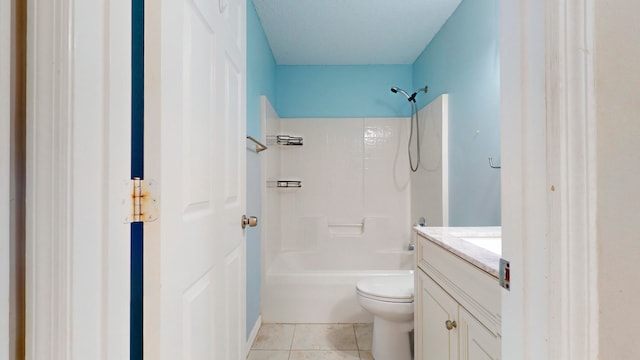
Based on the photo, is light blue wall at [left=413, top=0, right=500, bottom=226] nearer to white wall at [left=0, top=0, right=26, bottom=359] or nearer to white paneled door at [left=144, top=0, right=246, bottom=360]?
white paneled door at [left=144, top=0, right=246, bottom=360]

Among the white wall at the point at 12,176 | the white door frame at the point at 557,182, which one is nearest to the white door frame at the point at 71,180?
the white wall at the point at 12,176

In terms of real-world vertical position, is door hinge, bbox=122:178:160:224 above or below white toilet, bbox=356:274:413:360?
above

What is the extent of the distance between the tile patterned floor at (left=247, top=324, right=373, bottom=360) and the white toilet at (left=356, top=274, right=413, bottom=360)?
18 centimetres

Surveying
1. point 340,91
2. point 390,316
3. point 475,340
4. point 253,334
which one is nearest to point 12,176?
point 475,340

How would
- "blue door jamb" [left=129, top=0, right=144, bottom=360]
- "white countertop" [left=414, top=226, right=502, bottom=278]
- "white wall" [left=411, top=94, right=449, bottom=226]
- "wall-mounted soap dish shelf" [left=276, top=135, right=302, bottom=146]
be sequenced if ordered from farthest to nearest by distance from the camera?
"wall-mounted soap dish shelf" [left=276, top=135, right=302, bottom=146], "white wall" [left=411, top=94, right=449, bottom=226], "white countertop" [left=414, top=226, right=502, bottom=278], "blue door jamb" [left=129, top=0, right=144, bottom=360]

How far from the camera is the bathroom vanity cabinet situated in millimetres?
843

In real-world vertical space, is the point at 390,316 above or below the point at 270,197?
below

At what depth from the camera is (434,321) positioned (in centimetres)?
127

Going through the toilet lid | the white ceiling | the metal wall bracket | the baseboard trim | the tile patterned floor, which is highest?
the white ceiling

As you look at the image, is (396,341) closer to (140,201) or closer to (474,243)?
(474,243)

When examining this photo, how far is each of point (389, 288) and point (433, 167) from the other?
1.13 meters

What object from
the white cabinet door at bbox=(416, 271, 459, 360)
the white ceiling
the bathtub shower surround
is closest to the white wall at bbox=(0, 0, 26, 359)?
the white cabinet door at bbox=(416, 271, 459, 360)

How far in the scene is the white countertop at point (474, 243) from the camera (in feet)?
2.83

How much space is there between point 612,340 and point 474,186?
1.54 m
